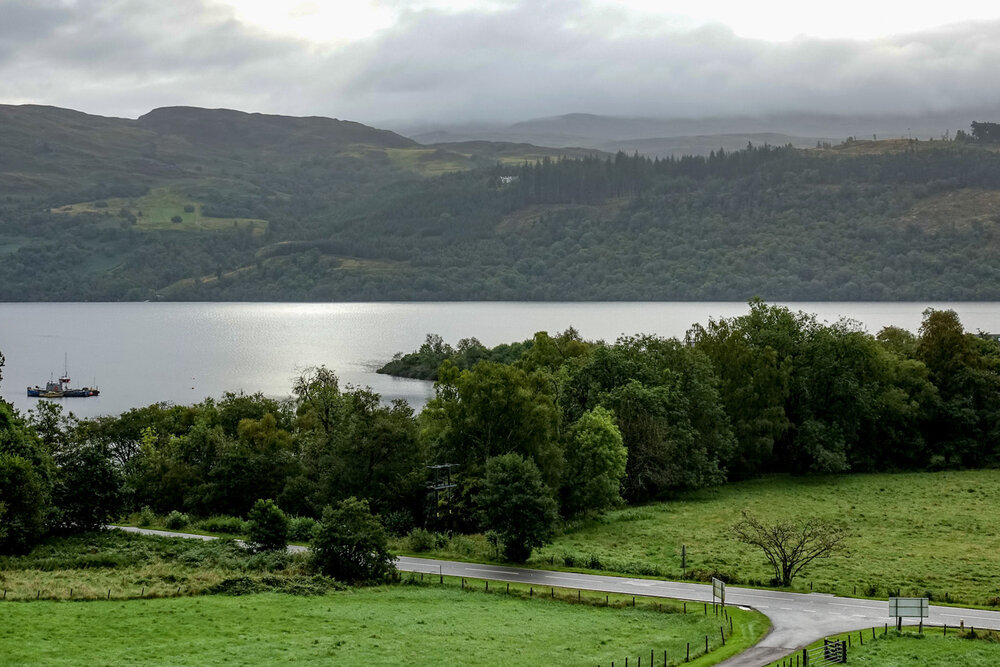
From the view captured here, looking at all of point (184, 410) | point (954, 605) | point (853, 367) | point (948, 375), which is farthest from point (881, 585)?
point (184, 410)

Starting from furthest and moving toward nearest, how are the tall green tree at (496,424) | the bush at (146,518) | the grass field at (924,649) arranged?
the bush at (146,518) → the tall green tree at (496,424) → the grass field at (924,649)

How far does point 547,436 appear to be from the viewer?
212 ft

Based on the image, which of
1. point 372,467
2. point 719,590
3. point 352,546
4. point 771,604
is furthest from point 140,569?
point 771,604

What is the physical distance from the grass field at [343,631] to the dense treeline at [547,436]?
865cm

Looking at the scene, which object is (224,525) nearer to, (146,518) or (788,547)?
(146,518)

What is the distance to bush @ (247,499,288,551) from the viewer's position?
52.1m

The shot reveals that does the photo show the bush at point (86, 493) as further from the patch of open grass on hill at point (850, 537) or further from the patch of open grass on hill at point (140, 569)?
the patch of open grass on hill at point (850, 537)

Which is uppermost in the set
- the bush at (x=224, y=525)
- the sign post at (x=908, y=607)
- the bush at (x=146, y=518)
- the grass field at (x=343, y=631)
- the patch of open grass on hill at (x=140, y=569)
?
the sign post at (x=908, y=607)

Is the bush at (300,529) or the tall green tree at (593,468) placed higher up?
the tall green tree at (593,468)

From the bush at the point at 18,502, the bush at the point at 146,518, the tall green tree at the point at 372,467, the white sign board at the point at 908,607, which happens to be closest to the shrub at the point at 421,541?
the tall green tree at the point at 372,467

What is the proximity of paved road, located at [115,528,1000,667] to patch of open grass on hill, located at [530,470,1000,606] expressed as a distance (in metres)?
1.76

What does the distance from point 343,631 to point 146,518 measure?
32.7 meters

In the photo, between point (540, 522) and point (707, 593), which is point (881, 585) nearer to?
point (707, 593)

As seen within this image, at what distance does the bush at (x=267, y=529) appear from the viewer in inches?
2052
